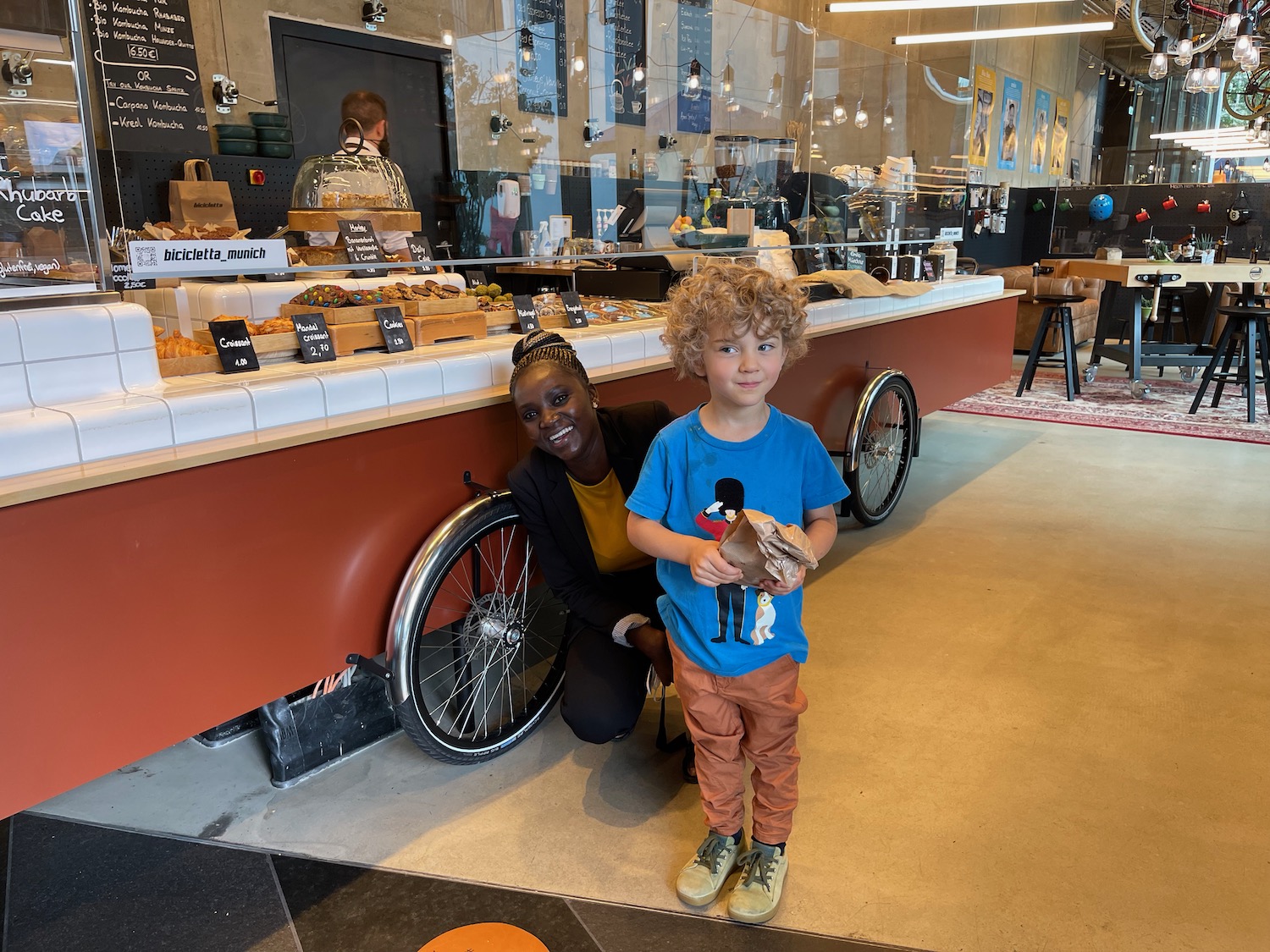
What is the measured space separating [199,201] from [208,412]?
3375 millimetres

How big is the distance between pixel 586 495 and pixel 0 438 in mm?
1157

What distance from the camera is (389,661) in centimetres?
Result: 196

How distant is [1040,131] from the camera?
46.5 ft

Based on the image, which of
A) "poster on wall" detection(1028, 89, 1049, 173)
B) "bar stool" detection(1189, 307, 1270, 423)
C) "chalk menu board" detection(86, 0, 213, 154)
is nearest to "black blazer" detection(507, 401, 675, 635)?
"chalk menu board" detection(86, 0, 213, 154)

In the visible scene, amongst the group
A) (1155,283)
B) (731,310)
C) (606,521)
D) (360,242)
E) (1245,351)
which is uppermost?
(360,242)

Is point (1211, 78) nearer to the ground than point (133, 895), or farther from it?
farther from it

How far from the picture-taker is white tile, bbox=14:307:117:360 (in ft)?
5.13

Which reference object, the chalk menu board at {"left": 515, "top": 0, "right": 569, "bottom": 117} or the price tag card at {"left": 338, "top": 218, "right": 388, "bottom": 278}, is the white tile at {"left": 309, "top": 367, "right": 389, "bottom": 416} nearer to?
the price tag card at {"left": 338, "top": 218, "right": 388, "bottom": 278}

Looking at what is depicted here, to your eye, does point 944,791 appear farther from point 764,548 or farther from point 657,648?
point 764,548

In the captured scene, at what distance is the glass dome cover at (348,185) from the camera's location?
9.31 feet

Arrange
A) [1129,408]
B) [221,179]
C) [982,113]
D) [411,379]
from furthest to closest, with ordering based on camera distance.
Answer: [982,113]
[1129,408]
[221,179]
[411,379]

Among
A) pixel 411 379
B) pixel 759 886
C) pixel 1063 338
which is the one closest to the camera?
pixel 759 886

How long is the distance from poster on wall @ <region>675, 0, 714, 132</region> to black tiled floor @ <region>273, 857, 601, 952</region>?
9.06 ft

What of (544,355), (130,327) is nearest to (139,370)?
(130,327)
